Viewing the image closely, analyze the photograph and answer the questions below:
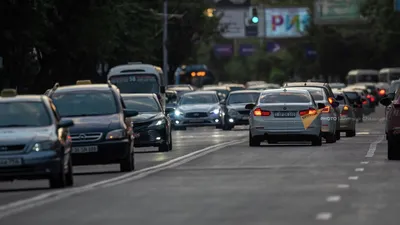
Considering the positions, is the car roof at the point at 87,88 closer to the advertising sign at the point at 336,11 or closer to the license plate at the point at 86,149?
the license plate at the point at 86,149

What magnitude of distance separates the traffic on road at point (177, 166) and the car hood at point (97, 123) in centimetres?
2

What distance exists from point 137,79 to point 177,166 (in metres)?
29.9

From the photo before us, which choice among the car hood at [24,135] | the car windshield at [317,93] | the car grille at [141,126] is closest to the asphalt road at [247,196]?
the car hood at [24,135]

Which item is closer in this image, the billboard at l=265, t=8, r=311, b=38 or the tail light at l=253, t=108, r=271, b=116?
the tail light at l=253, t=108, r=271, b=116

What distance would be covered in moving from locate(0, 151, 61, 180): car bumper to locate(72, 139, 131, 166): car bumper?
14.9 feet

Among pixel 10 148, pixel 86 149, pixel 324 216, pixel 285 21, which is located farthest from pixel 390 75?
pixel 324 216

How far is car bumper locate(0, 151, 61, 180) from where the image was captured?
72.3 feet

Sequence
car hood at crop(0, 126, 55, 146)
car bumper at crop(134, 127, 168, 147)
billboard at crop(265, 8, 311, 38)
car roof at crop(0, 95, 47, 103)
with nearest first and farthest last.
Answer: car hood at crop(0, 126, 55, 146) → car roof at crop(0, 95, 47, 103) → car bumper at crop(134, 127, 168, 147) → billboard at crop(265, 8, 311, 38)

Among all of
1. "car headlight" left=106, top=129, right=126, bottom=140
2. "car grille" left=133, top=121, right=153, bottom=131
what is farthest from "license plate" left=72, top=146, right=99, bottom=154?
"car grille" left=133, top=121, right=153, bottom=131

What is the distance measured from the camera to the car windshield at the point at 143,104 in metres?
37.1

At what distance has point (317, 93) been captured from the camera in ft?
136

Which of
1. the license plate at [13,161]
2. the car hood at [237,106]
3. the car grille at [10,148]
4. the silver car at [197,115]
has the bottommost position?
the silver car at [197,115]

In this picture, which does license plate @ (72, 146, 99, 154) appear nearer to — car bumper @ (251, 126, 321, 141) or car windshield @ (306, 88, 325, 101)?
car bumper @ (251, 126, 321, 141)

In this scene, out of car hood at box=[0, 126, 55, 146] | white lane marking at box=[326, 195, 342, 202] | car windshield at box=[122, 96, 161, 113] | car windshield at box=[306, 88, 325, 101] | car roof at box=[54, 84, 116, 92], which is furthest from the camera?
car windshield at box=[306, 88, 325, 101]
